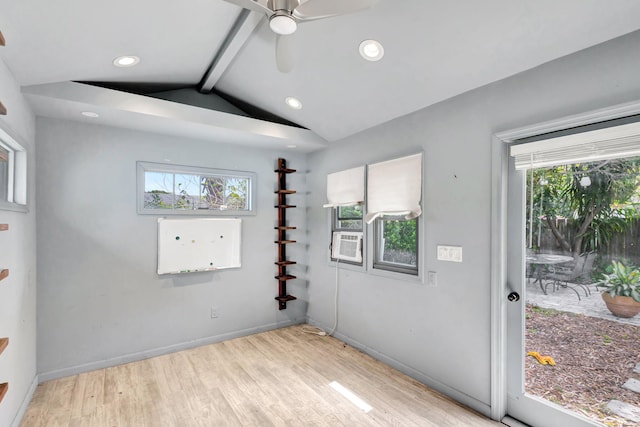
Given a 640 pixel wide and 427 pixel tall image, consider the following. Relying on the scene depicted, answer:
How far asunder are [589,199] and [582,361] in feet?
3.28

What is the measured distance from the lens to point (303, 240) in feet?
14.2

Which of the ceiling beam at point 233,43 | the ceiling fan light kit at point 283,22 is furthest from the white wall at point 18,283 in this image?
the ceiling fan light kit at point 283,22

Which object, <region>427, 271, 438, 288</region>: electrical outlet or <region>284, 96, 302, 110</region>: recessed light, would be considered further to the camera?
<region>284, 96, 302, 110</region>: recessed light

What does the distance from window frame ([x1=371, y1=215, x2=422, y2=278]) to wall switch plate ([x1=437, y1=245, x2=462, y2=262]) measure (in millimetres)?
201

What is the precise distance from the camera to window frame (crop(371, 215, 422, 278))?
2.83 meters

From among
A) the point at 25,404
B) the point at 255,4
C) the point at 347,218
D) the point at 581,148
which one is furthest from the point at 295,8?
the point at 25,404

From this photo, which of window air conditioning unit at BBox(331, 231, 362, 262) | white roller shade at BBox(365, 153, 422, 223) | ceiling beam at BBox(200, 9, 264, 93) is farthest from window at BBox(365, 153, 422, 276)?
ceiling beam at BBox(200, 9, 264, 93)

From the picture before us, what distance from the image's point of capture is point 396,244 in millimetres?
3150

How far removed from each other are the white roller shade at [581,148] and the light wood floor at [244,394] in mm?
1832

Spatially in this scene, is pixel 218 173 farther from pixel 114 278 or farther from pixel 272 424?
pixel 272 424

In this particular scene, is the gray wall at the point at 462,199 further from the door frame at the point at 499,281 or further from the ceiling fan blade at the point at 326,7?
the ceiling fan blade at the point at 326,7

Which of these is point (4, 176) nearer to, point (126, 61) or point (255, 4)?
point (126, 61)

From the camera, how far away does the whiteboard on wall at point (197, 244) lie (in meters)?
3.36

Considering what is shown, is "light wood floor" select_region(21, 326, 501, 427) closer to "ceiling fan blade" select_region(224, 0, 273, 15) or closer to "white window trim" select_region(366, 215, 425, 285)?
"white window trim" select_region(366, 215, 425, 285)
